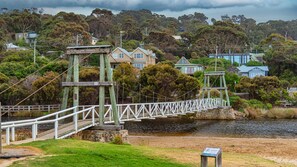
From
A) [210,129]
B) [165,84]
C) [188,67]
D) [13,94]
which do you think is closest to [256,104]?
[165,84]

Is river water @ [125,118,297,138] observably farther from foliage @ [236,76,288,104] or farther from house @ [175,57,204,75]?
house @ [175,57,204,75]

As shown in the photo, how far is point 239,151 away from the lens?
20.2m

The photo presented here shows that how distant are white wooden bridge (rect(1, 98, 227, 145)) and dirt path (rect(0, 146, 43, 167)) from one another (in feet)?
4.49

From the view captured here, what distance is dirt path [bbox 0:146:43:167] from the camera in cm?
1068

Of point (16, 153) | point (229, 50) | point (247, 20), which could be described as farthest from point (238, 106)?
point (247, 20)

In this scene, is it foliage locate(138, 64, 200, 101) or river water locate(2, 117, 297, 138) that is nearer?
A: river water locate(2, 117, 297, 138)

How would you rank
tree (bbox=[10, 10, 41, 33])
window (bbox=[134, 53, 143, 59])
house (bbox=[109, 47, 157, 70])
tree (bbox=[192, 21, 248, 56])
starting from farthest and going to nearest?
1. tree (bbox=[10, 10, 41, 33])
2. tree (bbox=[192, 21, 248, 56])
3. window (bbox=[134, 53, 143, 59])
4. house (bbox=[109, 47, 157, 70])

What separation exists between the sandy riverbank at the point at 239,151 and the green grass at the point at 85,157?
1275mm

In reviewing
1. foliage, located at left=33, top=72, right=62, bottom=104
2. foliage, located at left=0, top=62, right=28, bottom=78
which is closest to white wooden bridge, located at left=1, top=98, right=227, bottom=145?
foliage, located at left=33, top=72, right=62, bottom=104

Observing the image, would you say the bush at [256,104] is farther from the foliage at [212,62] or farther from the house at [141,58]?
the house at [141,58]

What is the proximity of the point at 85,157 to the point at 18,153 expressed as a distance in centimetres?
181

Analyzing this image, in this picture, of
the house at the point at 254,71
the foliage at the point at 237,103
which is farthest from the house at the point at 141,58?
the foliage at the point at 237,103

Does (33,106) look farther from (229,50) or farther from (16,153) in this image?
(229,50)

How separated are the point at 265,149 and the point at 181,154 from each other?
8.22 meters
